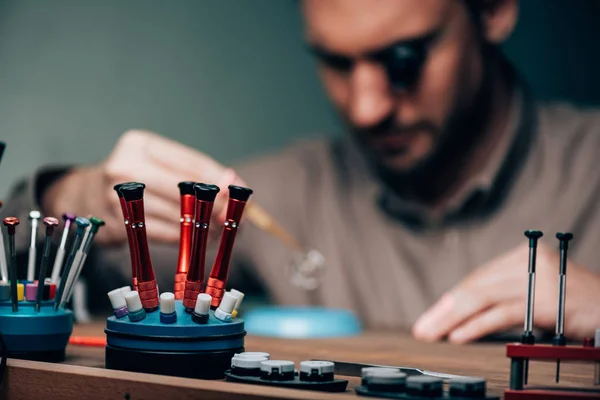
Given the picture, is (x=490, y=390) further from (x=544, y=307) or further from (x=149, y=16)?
(x=149, y=16)

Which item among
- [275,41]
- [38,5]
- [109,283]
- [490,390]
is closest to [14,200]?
[109,283]

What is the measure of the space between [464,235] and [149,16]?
4.08 ft

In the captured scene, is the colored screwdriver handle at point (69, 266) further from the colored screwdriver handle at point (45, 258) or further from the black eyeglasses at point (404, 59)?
the black eyeglasses at point (404, 59)

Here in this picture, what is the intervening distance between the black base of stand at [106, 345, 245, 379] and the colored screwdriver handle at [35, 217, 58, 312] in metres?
0.17

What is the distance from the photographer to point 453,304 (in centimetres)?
156

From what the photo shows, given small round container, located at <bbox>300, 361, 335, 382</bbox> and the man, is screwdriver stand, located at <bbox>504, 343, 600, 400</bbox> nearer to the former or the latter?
small round container, located at <bbox>300, 361, 335, 382</bbox>

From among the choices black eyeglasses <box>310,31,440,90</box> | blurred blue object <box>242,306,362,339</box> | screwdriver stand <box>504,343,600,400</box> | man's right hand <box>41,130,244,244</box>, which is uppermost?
black eyeglasses <box>310,31,440,90</box>

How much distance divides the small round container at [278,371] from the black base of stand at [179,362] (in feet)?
0.32

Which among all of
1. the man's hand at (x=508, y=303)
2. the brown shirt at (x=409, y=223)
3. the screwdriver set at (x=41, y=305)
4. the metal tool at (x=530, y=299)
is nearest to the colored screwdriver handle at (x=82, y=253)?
the screwdriver set at (x=41, y=305)

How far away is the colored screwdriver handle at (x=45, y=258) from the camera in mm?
974

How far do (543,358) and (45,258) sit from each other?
59cm

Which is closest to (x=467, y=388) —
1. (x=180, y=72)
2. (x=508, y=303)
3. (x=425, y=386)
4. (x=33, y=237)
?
(x=425, y=386)

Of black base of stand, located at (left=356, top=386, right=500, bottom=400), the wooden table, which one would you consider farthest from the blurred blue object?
black base of stand, located at (left=356, top=386, right=500, bottom=400)

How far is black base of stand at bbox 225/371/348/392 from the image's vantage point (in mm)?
799
